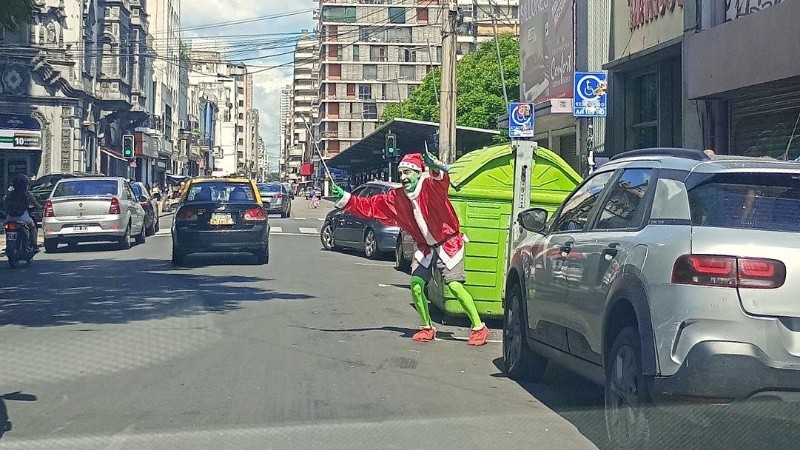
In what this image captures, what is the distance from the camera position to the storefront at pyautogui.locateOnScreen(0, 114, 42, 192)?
4481 centimetres

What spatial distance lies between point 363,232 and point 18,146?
2792 cm

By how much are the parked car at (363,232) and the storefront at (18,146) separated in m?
25.8

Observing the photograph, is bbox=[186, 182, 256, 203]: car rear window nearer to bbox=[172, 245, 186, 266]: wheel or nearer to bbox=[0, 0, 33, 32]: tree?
bbox=[172, 245, 186, 266]: wheel

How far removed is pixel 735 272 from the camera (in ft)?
16.4

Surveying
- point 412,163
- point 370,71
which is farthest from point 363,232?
point 370,71

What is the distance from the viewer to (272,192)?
45.0 metres

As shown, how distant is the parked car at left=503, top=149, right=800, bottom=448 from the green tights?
315cm

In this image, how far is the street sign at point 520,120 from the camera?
1978 cm

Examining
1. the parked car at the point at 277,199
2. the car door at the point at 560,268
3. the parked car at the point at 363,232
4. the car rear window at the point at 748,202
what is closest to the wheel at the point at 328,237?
the parked car at the point at 363,232

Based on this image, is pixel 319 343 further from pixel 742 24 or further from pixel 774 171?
pixel 742 24

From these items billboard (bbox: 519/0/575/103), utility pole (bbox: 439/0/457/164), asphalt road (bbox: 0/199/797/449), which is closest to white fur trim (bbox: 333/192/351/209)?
asphalt road (bbox: 0/199/797/449)

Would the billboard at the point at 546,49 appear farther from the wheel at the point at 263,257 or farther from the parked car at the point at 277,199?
the parked car at the point at 277,199

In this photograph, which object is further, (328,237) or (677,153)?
(328,237)

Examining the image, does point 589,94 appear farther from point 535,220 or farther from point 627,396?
point 627,396
